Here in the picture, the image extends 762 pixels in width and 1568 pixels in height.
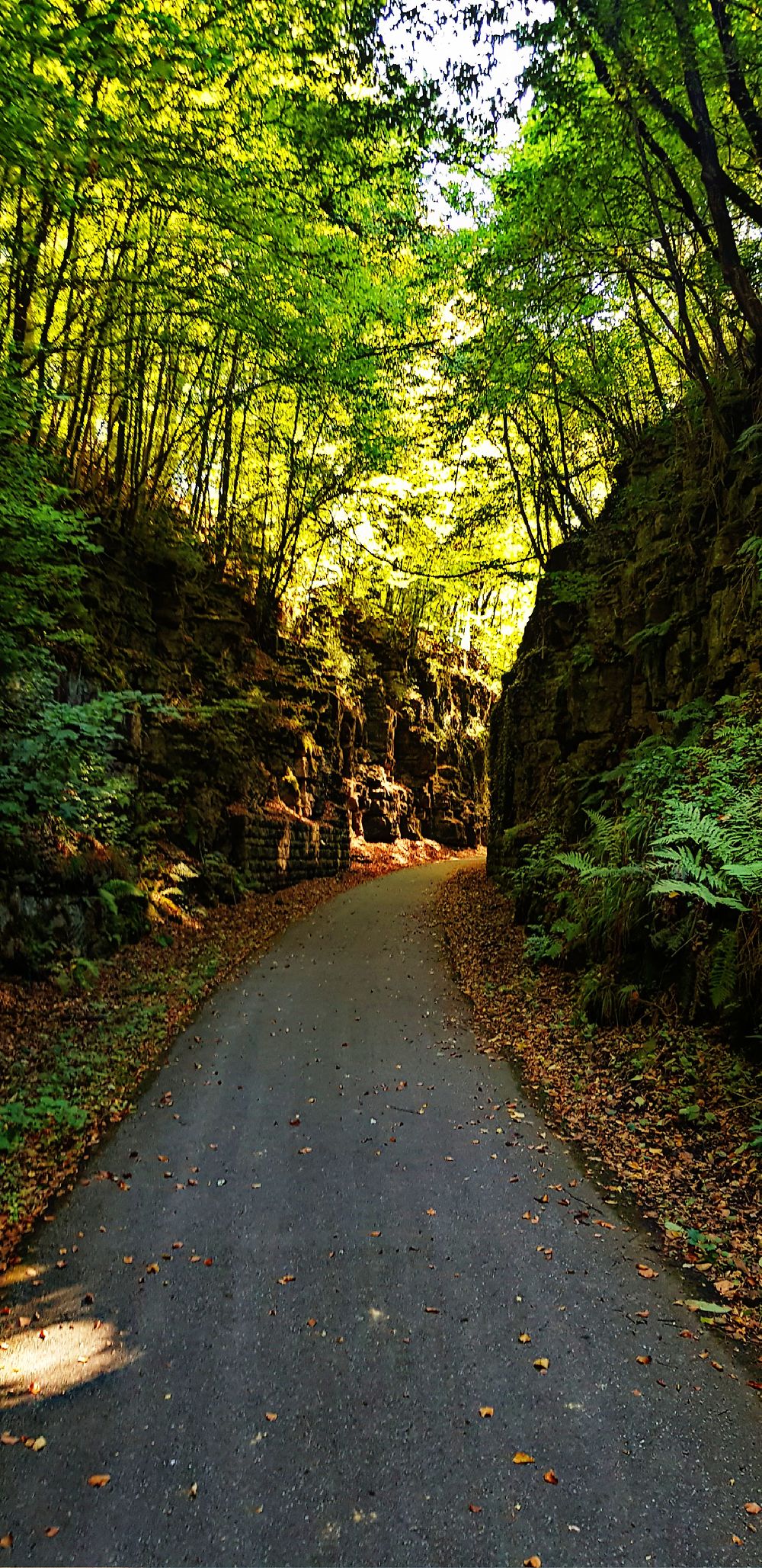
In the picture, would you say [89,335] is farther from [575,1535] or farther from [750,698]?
[575,1535]

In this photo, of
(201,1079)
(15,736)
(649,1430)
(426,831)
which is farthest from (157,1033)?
(426,831)

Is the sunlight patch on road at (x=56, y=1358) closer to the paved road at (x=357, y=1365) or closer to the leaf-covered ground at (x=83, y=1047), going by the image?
the paved road at (x=357, y=1365)

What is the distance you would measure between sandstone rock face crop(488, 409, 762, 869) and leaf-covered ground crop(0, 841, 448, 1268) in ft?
19.8

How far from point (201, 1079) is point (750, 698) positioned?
6.77 metres

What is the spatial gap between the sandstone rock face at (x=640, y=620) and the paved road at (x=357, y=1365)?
19.4 ft

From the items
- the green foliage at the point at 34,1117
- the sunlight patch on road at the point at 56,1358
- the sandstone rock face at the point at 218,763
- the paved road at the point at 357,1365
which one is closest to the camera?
the paved road at the point at 357,1365

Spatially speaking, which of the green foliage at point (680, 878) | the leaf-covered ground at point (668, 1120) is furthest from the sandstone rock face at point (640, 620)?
the leaf-covered ground at point (668, 1120)

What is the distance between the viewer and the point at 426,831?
2714cm

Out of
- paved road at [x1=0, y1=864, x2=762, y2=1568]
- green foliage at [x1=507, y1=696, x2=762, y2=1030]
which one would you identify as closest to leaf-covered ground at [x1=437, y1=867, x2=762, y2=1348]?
paved road at [x1=0, y1=864, x2=762, y2=1568]

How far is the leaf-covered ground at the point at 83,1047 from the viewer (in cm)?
494

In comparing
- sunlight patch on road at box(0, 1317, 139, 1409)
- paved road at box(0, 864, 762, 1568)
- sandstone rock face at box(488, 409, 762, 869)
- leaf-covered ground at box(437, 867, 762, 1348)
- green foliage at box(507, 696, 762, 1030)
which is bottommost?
sunlight patch on road at box(0, 1317, 139, 1409)

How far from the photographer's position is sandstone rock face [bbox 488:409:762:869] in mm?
8125

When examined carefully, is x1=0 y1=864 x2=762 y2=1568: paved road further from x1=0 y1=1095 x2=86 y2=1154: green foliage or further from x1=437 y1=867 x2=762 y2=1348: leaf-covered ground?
x1=0 y1=1095 x2=86 y2=1154: green foliage

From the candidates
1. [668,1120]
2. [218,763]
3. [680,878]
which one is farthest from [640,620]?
[218,763]
